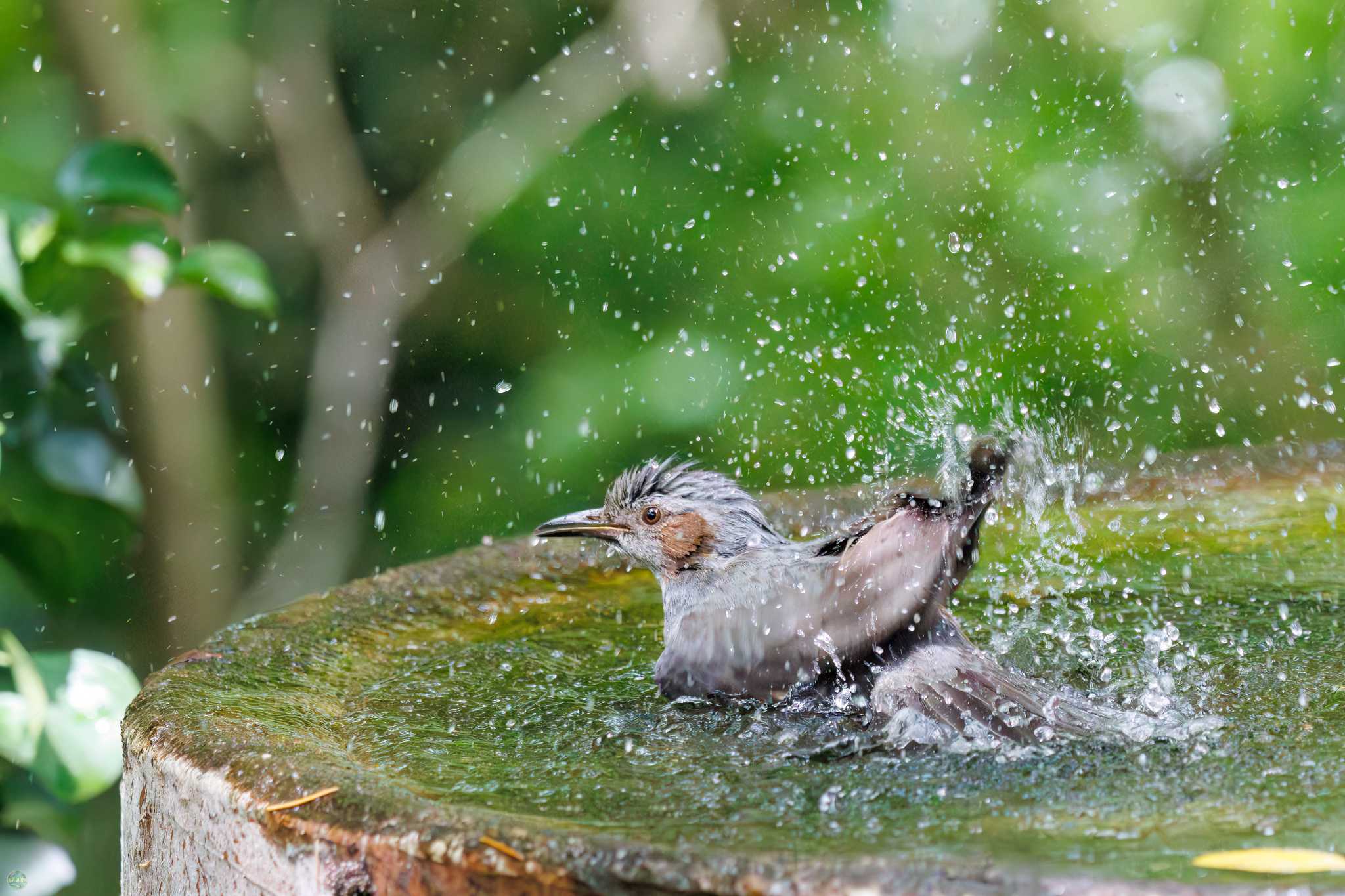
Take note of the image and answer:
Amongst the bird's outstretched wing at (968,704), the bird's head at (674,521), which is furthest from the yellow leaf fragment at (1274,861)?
the bird's head at (674,521)

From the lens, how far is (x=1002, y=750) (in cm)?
231

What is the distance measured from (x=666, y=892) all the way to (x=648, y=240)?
5.67m

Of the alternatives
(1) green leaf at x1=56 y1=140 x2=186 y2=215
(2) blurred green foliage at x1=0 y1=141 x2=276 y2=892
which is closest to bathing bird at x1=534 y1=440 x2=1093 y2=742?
(2) blurred green foliage at x1=0 y1=141 x2=276 y2=892

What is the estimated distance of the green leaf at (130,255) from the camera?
12.3 feet

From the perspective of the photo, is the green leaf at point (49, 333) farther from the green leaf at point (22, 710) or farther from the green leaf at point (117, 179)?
the green leaf at point (22, 710)

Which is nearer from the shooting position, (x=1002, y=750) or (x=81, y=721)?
(x=1002, y=750)

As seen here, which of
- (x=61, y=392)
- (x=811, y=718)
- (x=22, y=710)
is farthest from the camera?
(x=61, y=392)

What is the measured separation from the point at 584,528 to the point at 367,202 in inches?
175

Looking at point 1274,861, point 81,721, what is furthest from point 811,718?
point 81,721

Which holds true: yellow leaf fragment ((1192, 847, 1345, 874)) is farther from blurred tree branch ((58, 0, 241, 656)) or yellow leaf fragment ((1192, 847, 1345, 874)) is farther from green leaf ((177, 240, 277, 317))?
blurred tree branch ((58, 0, 241, 656))

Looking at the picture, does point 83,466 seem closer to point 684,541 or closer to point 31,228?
point 31,228

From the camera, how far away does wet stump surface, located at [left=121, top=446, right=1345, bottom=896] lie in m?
1.57

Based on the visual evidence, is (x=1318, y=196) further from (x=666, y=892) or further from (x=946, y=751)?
(x=666, y=892)

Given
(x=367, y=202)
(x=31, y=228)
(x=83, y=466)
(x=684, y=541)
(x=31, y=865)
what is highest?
(x=367, y=202)
